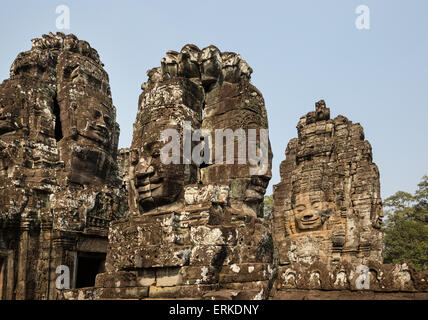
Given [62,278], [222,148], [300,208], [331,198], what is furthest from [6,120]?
[331,198]

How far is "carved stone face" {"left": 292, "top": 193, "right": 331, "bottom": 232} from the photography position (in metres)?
16.7

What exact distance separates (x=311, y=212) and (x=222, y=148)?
10787mm

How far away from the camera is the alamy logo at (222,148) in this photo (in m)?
6.45

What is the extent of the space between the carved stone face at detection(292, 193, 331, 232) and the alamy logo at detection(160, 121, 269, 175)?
10563mm

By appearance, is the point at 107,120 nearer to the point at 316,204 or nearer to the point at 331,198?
the point at 316,204

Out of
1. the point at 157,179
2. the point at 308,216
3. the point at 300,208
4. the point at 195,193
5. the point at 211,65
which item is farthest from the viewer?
the point at 300,208

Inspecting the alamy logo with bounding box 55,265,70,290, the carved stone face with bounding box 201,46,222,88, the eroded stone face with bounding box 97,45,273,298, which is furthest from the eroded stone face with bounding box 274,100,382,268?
the carved stone face with bounding box 201,46,222,88

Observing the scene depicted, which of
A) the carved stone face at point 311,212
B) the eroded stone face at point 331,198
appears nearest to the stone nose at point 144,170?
the eroded stone face at point 331,198

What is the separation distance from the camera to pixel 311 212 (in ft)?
55.0

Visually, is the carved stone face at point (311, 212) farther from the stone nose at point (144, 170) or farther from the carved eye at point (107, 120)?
the stone nose at point (144, 170)

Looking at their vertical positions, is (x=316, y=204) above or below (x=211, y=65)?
below

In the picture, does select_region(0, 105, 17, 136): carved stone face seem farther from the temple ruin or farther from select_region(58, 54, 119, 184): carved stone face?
select_region(58, 54, 119, 184): carved stone face
